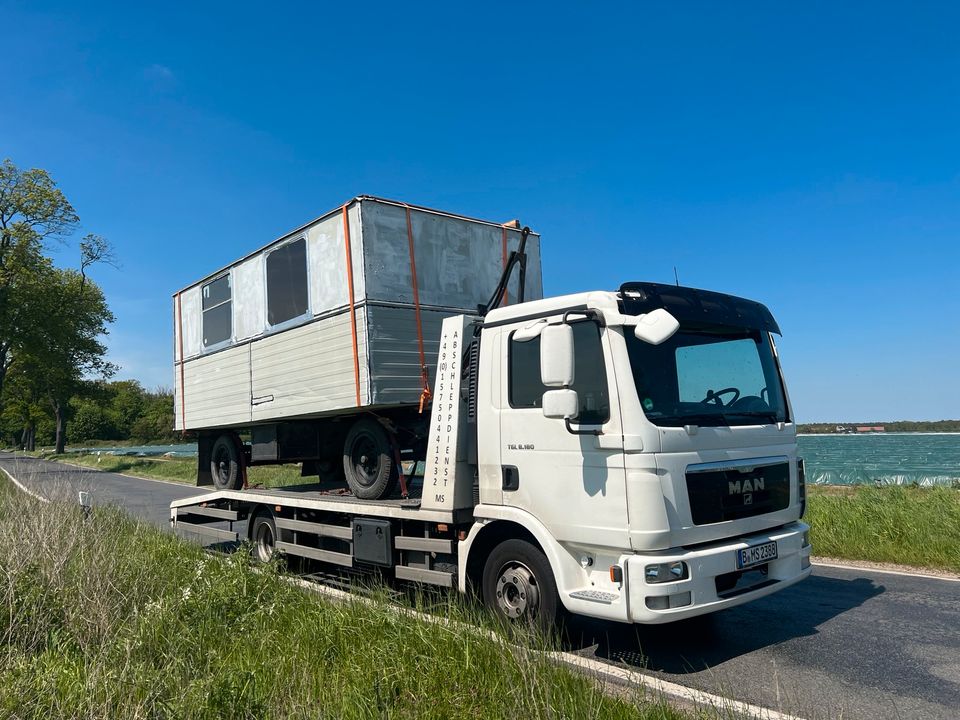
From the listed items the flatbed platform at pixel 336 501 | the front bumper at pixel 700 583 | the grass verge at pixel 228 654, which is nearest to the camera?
the grass verge at pixel 228 654

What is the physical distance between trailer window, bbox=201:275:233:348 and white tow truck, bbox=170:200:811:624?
14.1ft

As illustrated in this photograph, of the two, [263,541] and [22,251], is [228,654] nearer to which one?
[263,541]

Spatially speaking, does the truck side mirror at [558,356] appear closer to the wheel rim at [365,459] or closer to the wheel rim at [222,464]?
the wheel rim at [365,459]

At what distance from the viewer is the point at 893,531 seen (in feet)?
26.5

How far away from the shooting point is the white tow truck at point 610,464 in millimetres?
4250

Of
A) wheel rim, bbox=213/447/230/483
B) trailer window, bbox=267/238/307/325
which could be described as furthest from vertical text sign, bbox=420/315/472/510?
wheel rim, bbox=213/447/230/483

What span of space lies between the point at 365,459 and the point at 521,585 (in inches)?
110

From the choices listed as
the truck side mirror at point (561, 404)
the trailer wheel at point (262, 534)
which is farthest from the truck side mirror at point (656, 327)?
the trailer wheel at point (262, 534)

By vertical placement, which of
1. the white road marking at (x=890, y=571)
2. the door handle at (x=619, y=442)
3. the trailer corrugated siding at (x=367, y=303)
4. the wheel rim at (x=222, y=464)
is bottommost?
the white road marking at (x=890, y=571)

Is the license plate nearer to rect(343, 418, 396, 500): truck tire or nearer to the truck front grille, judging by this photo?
the truck front grille

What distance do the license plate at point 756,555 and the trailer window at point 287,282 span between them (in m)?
4.91

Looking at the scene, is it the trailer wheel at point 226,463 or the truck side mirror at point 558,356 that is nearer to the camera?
the truck side mirror at point 558,356

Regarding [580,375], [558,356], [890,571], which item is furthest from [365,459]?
[890,571]

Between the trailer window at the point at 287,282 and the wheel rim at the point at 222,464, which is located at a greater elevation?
the trailer window at the point at 287,282
